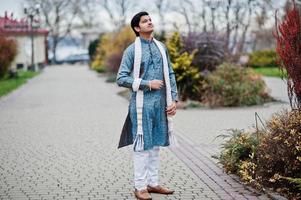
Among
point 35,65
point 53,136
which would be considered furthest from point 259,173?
point 35,65

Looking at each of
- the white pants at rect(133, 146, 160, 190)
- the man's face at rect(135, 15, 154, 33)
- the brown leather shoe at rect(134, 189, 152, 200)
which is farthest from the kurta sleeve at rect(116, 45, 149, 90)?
the brown leather shoe at rect(134, 189, 152, 200)

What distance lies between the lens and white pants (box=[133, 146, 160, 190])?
6148 mm

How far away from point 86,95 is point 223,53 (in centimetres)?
572

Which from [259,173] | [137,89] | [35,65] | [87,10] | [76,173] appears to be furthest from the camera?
[87,10]

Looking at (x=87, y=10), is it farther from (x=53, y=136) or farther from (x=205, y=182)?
(x=205, y=182)

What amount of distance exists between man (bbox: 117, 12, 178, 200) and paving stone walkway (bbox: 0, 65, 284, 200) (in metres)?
0.54

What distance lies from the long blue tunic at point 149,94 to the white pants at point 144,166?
0.14 m

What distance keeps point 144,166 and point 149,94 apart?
783mm

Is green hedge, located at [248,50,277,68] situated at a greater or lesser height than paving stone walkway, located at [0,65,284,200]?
lesser

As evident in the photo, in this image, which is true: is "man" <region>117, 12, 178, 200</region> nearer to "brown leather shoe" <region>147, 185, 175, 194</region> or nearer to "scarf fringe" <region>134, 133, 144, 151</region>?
"scarf fringe" <region>134, 133, 144, 151</region>

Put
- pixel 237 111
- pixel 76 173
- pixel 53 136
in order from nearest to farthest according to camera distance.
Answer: pixel 76 173, pixel 53 136, pixel 237 111

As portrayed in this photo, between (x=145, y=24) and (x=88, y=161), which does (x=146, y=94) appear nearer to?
(x=145, y=24)

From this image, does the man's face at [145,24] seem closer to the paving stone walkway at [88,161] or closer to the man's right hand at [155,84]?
the man's right hand at [155,84]

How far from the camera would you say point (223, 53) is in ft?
63.0
